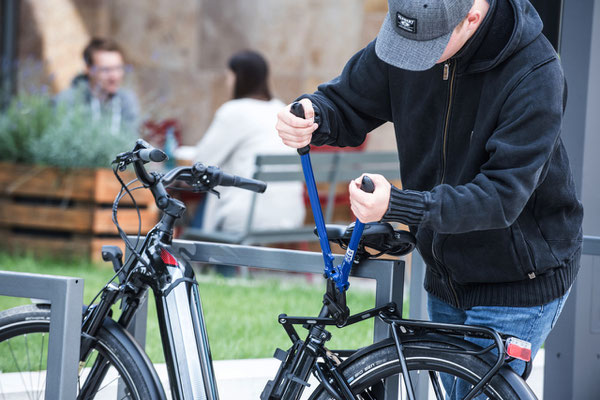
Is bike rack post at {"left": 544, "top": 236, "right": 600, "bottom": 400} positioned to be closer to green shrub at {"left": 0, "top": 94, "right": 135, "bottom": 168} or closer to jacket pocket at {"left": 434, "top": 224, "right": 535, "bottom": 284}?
jacket pocket at {"left": 434, "top": 224, "right": 535, "bottom": 284}

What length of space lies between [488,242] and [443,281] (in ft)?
0.69

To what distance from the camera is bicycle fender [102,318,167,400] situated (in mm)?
2369

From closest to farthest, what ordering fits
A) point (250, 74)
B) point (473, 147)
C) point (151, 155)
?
point (473, 147)
point (151, 155)
point (250, 74)

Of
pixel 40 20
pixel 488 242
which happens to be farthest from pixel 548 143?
pixel 40 20

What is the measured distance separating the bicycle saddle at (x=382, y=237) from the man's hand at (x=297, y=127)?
0.25 meters

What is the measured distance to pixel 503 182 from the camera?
6.16 ft

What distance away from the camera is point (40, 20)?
34.1 ft

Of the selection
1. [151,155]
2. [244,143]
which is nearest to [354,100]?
[151,155]

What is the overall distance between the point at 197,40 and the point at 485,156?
823 centimetres

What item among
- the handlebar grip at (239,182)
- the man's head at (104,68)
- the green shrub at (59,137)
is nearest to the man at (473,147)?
the handlebar grip at (239,182)

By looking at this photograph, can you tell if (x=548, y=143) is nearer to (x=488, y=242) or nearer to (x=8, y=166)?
(x=488, y=242)

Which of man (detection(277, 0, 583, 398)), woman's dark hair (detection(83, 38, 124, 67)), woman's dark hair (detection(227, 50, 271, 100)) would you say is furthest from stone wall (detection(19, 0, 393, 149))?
man (detection(277, 0, 583, 398))

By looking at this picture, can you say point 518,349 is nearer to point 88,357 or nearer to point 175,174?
point 175,174

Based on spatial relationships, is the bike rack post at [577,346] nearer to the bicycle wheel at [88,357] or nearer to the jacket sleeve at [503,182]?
the jacket sleeve at [503,182]
